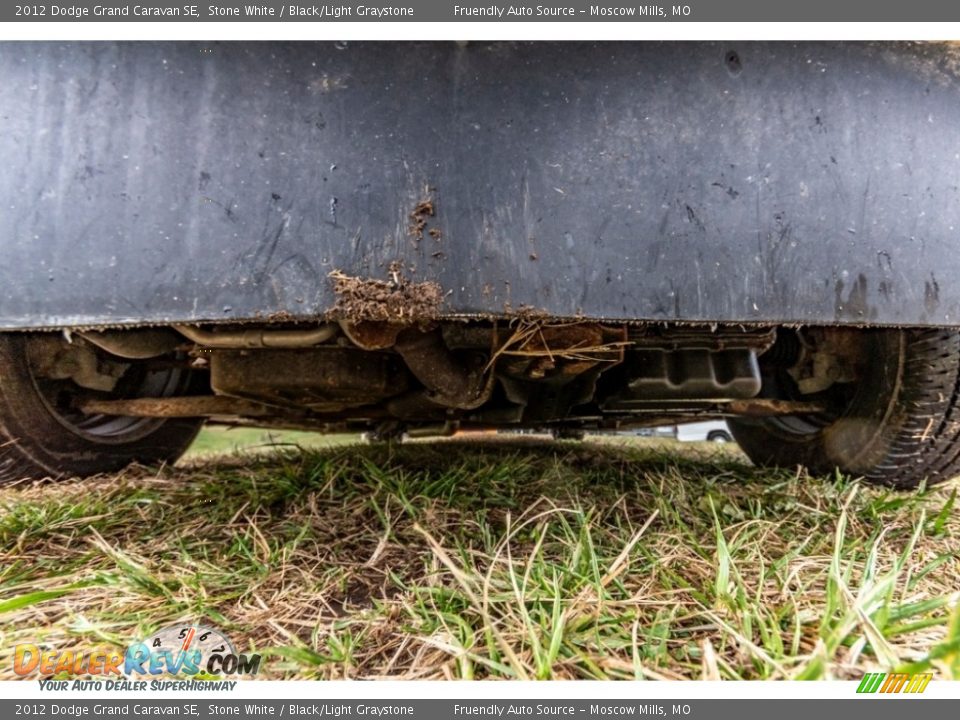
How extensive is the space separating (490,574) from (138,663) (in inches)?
14.6

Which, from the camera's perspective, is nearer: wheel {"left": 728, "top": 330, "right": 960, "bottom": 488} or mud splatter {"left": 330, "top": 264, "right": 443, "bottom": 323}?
mud splatter {"left": 330, "top": 264, "right": 443, "bottom": 323}

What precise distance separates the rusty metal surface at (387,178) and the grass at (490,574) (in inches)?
12.4

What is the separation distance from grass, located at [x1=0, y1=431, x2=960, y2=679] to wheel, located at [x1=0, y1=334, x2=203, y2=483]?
0.07 meters

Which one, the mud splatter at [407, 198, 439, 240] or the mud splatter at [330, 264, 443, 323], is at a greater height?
the mud splatter at [407, 198, 439, 240]

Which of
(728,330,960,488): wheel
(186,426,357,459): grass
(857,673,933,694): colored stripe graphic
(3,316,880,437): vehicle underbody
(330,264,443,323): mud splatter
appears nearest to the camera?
(857,673,933,694): colored stripe graphic

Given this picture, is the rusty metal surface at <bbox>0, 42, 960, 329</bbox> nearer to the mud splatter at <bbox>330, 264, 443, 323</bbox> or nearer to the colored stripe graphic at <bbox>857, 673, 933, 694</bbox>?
the mud splatter at <bbox>330, 264, 443, 323</bbox>

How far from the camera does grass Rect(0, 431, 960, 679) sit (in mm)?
531

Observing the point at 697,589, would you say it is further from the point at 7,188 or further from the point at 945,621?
the point at 7,188

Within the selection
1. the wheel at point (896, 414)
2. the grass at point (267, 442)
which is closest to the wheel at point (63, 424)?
the grass at point (267, 442)

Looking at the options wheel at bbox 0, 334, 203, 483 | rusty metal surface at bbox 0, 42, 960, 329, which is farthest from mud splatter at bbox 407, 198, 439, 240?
wheel at bbox 0, 334, 203, 483

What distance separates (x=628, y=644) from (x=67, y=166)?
0.77 m

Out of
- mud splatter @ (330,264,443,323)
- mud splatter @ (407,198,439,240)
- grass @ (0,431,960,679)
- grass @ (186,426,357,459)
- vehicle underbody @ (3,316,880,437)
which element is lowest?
grass @ (186,426,357,459)

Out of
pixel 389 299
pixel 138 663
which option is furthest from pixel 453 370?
pixel 138 663

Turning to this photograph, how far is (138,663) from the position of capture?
559 millimetres
